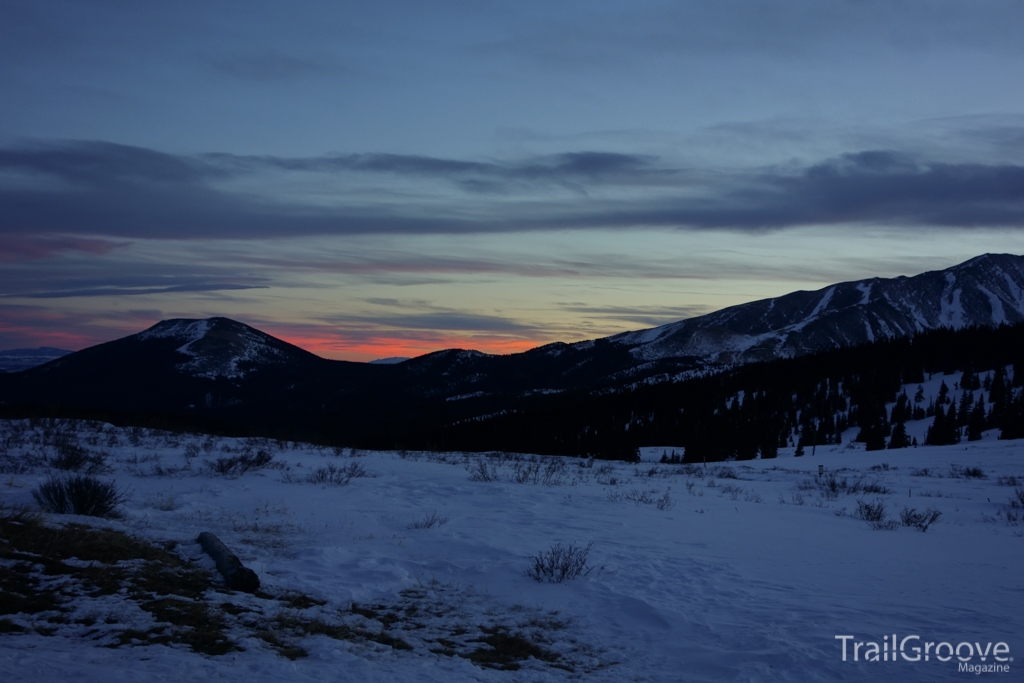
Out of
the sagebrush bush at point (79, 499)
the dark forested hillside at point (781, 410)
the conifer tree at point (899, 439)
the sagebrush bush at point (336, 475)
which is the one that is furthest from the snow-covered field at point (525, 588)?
the conifer tree at point (899, 439)

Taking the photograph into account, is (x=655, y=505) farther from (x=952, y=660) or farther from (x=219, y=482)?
(x=219, y=482)

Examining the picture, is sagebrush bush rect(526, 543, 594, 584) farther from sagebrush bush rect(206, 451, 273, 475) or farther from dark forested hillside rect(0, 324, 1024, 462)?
dark forested hillside rect(0, 324, 1024, 462)

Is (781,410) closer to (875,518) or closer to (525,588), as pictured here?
(875,518)

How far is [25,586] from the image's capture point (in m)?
6.24

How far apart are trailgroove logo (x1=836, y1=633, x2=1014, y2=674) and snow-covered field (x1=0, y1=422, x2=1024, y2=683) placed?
0.16 feet

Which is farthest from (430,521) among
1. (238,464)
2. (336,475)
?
(238,464)

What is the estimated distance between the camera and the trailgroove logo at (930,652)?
605 cm

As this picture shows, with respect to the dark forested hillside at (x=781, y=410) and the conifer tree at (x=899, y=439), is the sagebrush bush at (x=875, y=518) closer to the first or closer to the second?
the dark forested hillside at (x=781, y=410)

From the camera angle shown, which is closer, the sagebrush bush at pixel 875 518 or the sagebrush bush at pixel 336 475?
the sagebrush bush at pixel 875 518

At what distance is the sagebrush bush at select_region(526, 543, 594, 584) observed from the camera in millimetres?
8633

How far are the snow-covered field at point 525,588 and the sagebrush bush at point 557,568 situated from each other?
0.14m

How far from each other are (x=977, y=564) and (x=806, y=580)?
3.18m

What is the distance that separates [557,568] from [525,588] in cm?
61

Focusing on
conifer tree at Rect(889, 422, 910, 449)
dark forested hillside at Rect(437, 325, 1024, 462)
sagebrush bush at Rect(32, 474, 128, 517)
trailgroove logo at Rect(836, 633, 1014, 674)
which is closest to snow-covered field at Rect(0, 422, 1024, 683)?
trailgroove logo at Rect(836, 633, 1014, 674)
